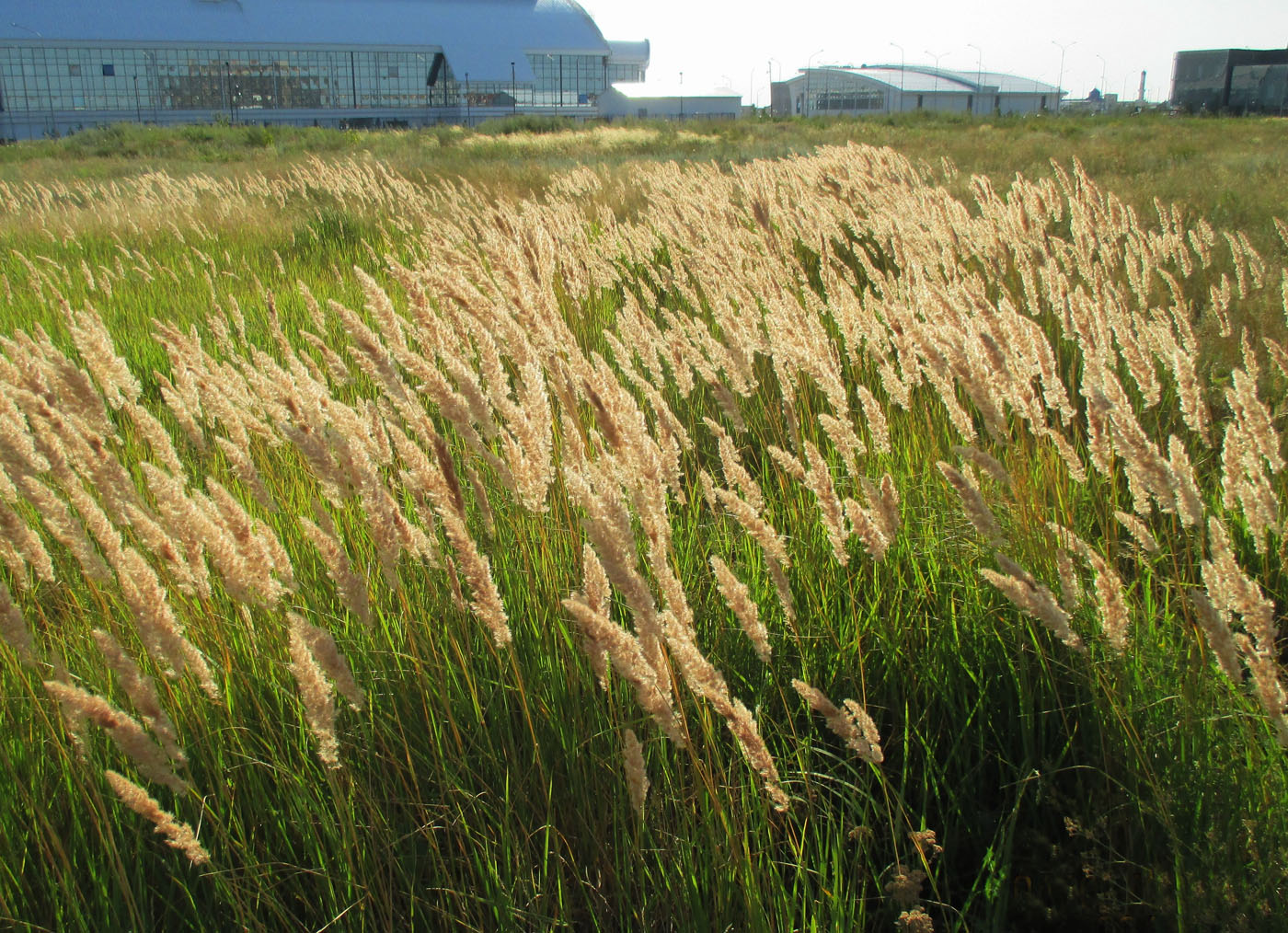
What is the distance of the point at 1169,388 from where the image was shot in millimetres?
3148

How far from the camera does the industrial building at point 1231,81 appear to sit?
137 ft

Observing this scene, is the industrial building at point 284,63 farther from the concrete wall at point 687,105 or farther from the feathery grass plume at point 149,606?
the feathery grass plume at point 149,606

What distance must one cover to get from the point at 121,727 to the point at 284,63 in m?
64.4

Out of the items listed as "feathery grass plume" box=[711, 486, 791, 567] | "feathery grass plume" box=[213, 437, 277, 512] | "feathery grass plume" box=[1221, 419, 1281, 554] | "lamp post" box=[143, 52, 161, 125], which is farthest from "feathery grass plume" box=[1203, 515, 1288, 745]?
"lamp post" box=[143, 52, 161, 125]

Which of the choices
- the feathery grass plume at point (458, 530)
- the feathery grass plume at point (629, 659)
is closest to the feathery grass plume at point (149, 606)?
the feathery grass plume at point (458, 530)

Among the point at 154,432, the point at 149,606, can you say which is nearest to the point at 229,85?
the point at 154,432

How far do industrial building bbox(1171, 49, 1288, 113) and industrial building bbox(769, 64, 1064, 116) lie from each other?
21.2m

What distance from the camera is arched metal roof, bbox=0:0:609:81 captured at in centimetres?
5112

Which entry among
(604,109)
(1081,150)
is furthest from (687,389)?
(604,109)

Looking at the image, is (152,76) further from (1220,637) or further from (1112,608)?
(1220,637)

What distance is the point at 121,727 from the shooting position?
36.8 inches

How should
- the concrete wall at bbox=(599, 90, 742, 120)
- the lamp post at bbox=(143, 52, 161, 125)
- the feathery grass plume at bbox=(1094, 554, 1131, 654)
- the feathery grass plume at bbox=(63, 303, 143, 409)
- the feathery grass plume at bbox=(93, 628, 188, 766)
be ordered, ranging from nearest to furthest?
1. the feathery grass plume at bbox=(93, 628, 188, 766)
2. the feathery grass plume at bbox=(1094, 554, 1131, 654)
3. the feathery grass plume at bbox=(63, 303, 143, 409)
4. the lamp post at bbox=(143, 52, 161, 125)
5. the concrete wall at bbox=(599, 90, 742, 120)

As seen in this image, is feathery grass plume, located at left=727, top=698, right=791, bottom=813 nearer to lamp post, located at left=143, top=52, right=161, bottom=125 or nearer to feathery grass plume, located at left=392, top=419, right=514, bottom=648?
feathery grass plume, located at left=392, top=419, right=514, bottom=648

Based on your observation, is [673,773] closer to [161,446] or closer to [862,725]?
[862,725]
